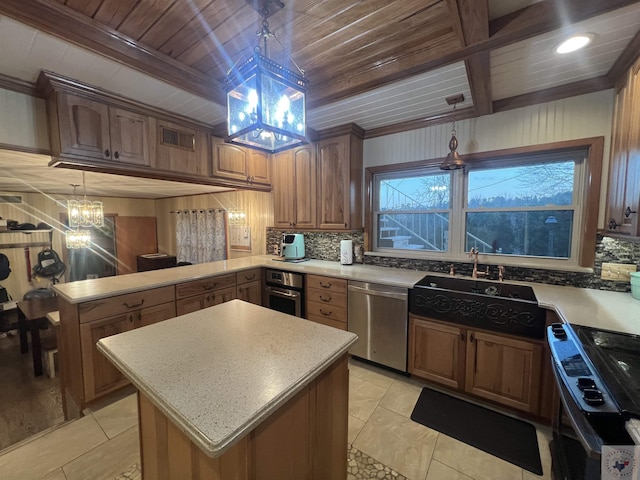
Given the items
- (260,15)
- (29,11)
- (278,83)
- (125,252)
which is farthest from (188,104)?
(125,252)

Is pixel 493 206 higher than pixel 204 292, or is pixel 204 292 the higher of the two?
pixel 493 206

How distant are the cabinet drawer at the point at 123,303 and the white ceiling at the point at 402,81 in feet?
4.05

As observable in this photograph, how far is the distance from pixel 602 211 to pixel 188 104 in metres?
3.42

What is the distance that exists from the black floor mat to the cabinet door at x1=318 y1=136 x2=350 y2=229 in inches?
71.6

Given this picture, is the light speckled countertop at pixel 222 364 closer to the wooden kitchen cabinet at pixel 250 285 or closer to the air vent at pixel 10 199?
the wooden kitchen cabinet at pixel 250 285

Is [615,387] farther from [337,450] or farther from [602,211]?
[602,211]

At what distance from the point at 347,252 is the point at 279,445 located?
2.36 m

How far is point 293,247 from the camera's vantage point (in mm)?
3422

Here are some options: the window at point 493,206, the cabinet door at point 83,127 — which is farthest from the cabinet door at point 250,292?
the cabinet door at point 83,127

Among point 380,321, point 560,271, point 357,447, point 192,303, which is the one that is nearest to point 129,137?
point 192,303

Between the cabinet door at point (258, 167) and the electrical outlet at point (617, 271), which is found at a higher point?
the cabinet door at point (258, 167)

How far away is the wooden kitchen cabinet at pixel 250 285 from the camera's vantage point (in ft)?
10.0

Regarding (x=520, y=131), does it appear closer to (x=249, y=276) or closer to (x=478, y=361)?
(x=478, y=361)

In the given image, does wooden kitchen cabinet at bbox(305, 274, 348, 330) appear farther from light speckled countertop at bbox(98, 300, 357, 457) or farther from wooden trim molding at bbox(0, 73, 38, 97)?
wooden trim molding at bbox(0, 73, 38, 97)
